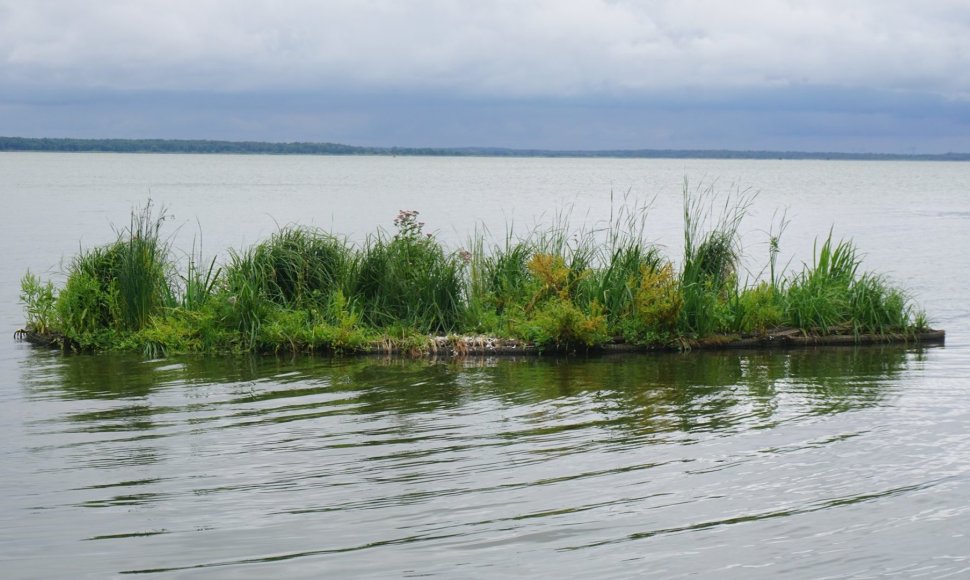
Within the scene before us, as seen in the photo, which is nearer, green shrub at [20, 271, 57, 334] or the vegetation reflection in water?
the vegetation reflection in water

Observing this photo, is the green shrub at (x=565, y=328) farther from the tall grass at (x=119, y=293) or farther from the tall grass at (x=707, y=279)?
the tall grass at (x=119, y=293)

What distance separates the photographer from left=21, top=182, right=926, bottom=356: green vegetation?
511 inches

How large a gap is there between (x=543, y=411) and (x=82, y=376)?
208 inches

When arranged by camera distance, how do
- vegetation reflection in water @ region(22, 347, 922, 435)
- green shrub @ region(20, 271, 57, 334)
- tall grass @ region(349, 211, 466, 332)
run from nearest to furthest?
vegetation reflection in water @ region(22, 347, 922, 435) → tall grass @ region(349, 211, 466, 332) → green shrub @ region(20, 271, 57, 334)

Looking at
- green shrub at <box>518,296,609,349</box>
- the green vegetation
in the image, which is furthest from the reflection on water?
the green vegetation

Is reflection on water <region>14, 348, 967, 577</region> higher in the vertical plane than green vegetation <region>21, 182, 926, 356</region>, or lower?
lower

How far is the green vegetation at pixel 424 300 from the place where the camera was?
1298cm

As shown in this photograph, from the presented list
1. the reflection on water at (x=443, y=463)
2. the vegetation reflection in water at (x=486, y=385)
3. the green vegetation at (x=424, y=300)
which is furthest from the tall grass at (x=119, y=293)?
the reflection on water at (x=443, y=463)

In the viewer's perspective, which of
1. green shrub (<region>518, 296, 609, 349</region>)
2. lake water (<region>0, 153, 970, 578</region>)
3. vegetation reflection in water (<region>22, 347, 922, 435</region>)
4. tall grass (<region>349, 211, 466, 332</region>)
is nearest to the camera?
lake water (<region>0, 153, 970, 578</region>)

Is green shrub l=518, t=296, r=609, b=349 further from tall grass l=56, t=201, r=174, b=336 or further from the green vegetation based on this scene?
tall grass l=56, t=201, r=174, b=336

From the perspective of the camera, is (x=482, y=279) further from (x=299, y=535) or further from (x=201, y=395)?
(x=299, y=535)

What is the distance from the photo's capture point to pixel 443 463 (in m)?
7.57

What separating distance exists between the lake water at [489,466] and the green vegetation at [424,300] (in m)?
0.55

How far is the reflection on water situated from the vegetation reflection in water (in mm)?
47
